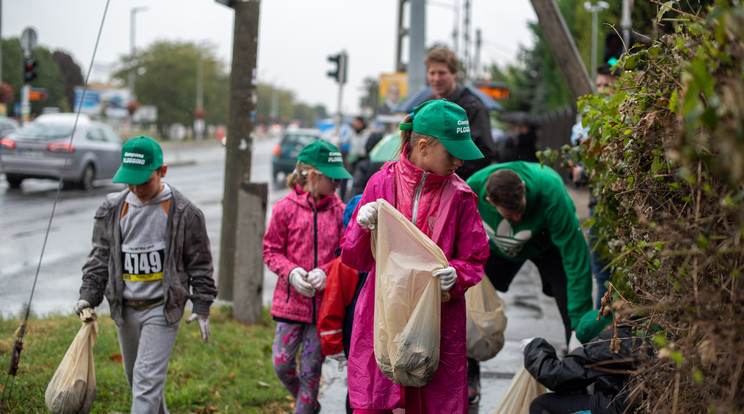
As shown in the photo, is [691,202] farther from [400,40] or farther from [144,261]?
[400,40]

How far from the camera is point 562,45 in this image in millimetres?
6129

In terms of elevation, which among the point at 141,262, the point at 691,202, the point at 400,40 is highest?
the point at 400,40

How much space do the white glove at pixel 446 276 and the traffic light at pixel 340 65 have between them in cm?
1263

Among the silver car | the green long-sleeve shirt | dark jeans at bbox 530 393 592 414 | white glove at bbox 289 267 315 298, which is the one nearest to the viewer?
dark jeans at bbox 530 393 592 414

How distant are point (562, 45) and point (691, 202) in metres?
4.36

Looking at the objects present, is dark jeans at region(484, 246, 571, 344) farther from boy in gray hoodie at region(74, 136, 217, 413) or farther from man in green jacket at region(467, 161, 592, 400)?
boy in gray hoodie at region(74, 136, 217, 413)

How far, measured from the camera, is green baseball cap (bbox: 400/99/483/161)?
9.78 ft

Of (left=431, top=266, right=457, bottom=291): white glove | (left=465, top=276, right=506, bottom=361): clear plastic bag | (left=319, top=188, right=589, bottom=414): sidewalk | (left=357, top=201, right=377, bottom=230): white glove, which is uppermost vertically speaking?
(left=357, top=201, right=377, bottom=230): white glove

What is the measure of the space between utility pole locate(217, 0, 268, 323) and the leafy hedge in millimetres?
3911

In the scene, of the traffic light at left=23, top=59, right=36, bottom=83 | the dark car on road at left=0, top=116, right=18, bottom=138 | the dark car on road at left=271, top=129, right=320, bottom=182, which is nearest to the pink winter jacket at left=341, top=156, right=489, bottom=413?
the traffic light at left=23, top=59, right=36, bottom=83

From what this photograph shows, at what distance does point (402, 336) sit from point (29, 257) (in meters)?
8.30

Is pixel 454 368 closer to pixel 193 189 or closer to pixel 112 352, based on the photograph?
pixel 112 352

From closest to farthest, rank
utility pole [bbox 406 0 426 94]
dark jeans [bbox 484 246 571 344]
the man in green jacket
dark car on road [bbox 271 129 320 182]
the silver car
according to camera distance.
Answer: the man in green jacket < dark jeans [bbox 484 246 571 344] < utility pole [bbox 406 0 426 94] < the silver car < dark car on road [bbox 271 129 320 182]

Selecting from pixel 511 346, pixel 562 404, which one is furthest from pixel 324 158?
pixel 511 346
